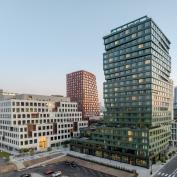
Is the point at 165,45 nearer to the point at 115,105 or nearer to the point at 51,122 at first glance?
the point at 115,105

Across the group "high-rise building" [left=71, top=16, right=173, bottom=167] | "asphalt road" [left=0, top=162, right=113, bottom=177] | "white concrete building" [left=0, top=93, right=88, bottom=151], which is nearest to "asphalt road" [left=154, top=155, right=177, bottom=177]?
"high-rise building" [left=71, top=16, right=173, bottom=167]

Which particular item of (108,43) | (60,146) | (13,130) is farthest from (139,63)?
(13,130)

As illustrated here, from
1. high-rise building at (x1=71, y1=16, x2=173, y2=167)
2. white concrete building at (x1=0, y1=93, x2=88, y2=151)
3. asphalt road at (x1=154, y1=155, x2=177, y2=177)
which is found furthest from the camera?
white concrete building at (x1=0, y1=93, x2=88, y2=151)

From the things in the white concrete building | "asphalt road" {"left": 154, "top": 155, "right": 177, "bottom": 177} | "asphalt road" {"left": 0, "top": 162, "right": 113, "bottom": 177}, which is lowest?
"asphalt road" {"left": 0, "top": 162, "right": 113, "bottom": 177}

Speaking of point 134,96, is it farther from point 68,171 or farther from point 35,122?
point 35,122

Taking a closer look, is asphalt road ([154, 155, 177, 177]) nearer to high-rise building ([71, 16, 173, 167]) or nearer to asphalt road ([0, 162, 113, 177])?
high-rise building ([71, 16, 173, 167])

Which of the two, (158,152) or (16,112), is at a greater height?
(16,112)

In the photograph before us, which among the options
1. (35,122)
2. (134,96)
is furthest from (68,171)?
(134,96)
